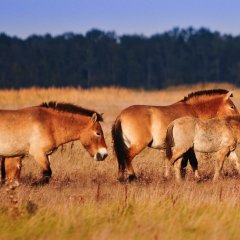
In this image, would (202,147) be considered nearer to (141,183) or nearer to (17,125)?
(141,183)

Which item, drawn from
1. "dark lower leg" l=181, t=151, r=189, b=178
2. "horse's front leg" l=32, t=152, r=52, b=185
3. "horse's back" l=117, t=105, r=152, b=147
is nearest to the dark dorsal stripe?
"horse's back" l=117, t=105, r=152, b=147

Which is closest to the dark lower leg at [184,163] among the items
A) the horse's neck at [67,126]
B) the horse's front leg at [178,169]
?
the horse's front leg at [178,169]

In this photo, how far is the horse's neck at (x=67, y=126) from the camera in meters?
11.8

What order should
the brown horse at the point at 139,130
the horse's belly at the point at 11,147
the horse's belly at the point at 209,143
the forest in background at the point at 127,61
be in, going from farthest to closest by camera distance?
the forest in background at the point at 127,61
the brown horse at the point at 139,130
the horse's belly at the point at 209,143
the horse's belly at the point at 11,147

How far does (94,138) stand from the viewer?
12.1 metres

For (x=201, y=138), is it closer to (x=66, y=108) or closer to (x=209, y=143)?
(x=209, y=143)

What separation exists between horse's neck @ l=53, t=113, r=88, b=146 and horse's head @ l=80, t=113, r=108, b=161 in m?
0.09

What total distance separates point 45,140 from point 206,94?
3.74 m

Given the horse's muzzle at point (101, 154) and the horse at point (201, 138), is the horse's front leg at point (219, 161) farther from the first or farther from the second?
the horse's muzzle at point (101, 154)

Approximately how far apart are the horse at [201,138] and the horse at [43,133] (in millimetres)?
1195

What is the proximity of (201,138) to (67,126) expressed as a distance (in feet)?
7.47

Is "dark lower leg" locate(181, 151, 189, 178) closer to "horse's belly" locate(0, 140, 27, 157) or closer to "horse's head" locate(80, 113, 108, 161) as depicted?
"horse's head" locate(80, 113, 108, 161)

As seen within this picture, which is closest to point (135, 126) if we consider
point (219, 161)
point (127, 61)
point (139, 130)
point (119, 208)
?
point (139, 130)

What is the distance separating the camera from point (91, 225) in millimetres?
7695
